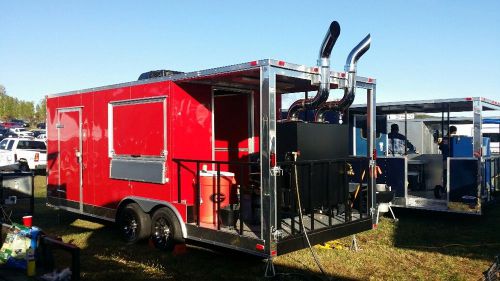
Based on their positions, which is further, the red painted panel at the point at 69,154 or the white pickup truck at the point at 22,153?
the white pickup truck at the point at 22,153

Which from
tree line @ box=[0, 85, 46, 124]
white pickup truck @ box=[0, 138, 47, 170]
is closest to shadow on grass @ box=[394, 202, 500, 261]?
white pickup truck @ box=[0, 138, 47, 170]

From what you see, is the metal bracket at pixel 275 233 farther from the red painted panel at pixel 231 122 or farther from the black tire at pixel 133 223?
the red painted panel at pixel 231 122

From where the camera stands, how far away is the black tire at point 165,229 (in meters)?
6.61

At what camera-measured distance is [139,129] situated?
7211 millimetres

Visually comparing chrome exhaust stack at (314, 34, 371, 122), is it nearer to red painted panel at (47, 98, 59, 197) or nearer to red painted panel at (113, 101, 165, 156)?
red painted panel at (113, 101, 165, 156)

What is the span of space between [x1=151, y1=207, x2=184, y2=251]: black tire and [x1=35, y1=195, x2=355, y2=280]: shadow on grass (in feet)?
0.46

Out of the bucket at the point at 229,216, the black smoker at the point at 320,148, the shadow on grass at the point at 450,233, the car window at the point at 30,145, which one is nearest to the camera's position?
the black smoker at the point at 320,148

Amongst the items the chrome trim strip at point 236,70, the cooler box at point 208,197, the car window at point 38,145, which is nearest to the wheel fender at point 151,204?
the cooler box at point 208,197

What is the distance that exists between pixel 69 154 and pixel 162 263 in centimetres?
358

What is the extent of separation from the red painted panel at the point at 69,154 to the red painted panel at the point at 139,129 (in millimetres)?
1372

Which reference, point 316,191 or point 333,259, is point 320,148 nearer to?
point 316,191

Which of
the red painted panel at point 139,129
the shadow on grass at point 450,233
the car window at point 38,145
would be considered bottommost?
the shadow on grass at point 450,233

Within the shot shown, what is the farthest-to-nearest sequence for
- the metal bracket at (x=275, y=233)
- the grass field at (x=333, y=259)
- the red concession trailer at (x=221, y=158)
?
the grass field at (x=333, y=259) → the red concession trailer at (x=221, y=158) → the metal bracket at (x=275, y=233)

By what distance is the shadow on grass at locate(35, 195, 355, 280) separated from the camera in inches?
233
